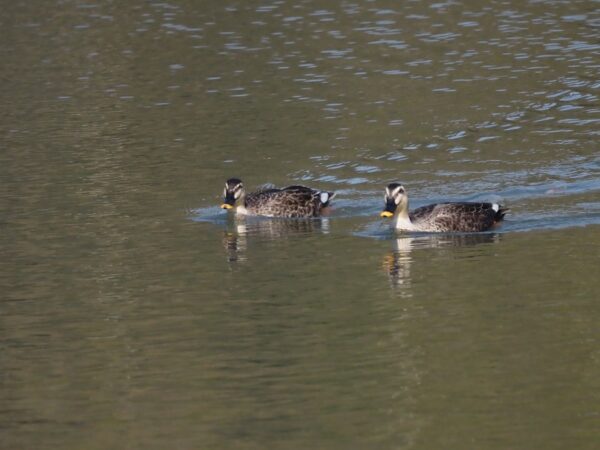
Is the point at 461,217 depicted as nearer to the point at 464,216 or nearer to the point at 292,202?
the point at 464,216

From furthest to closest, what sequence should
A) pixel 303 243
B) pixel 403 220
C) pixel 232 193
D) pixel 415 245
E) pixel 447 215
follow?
pixel 232 193, pixel 403 220, pixel 447 215, pixel 303 243, pixel 415 245

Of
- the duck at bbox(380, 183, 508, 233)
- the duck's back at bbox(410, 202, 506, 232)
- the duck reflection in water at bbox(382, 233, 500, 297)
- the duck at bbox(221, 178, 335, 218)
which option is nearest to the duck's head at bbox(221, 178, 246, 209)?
the duck at bbox(221, 178, 335, 218)

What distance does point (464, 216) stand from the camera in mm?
23031

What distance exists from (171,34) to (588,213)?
79.3 feet

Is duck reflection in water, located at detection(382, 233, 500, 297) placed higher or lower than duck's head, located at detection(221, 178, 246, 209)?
lower

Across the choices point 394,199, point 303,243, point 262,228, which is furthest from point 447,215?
point 262,228

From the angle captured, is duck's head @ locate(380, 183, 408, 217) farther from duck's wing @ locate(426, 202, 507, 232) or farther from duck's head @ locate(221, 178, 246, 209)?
duck's head @ locate(221, 178, 246, 209)

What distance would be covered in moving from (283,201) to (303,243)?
87.3 inches

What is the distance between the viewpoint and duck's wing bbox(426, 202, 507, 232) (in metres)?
23.0

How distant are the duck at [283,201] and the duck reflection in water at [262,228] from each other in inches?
4.6

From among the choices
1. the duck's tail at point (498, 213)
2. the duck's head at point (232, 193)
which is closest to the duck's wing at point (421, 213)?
the duck's tail at point (498, 213)

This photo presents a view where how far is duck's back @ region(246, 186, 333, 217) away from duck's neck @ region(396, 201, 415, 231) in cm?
175

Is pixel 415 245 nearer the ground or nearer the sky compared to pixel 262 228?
nearer the ground

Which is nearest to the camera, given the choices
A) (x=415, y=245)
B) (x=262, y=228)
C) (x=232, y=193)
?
(x=415, y=245)
